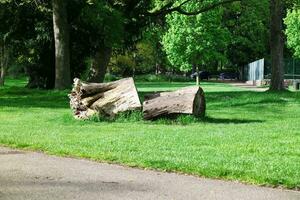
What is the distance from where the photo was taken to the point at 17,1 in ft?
110

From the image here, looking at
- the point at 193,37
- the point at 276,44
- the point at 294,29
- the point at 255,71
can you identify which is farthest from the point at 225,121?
the point at 294,29

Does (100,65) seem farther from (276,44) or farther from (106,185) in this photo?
(106,185)

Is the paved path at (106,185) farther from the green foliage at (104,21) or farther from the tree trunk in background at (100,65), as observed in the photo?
the tree trunk in background at (100,65)

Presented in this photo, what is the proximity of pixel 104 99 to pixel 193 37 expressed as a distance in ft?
142

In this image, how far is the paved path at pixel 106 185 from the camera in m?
7.00

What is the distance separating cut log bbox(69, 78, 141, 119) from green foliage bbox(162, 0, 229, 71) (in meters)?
42.8

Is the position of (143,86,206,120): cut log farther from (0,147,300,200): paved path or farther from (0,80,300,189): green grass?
(0,147,300,200): paved path

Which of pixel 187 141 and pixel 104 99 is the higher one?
pixel 104 99

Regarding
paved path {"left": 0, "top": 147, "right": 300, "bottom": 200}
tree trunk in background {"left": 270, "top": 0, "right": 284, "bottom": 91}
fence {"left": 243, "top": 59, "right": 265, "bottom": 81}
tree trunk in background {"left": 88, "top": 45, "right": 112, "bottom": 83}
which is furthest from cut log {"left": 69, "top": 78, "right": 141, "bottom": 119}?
fence {"left": 243, "top": 59, "right": 265, "bottom": 81}

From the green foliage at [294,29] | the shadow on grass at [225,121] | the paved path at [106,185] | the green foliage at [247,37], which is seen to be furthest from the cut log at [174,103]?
the green foliage at [247,37]

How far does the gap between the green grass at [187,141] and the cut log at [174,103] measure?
268mm

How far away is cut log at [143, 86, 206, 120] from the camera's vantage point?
1605 cm

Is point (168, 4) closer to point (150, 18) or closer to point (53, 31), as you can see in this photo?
point (150, 18)

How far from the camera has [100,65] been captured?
1436 inches
